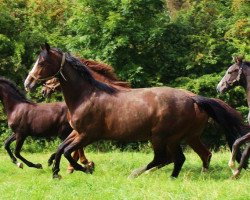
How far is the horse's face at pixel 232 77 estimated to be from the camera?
9.70m

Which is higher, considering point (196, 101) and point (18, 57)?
point (196, 101)

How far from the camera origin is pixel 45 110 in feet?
39.5

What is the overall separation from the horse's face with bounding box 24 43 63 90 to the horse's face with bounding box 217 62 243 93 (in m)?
3.30

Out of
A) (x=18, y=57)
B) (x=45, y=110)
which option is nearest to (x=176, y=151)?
(x=45, y=110)

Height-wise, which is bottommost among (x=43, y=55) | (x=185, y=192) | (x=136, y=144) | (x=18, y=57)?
(x=136, y=144)

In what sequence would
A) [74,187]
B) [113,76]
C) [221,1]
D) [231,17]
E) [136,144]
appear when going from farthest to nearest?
[221,1], [231,17], [136,144], [113,76], [74,187]

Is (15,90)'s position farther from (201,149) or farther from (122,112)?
(201,149)

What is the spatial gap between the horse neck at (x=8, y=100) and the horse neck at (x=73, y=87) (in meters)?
3.25

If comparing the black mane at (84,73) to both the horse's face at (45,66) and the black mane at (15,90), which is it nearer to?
the horse's face at (45,66)

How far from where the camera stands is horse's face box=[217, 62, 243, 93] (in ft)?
31.8

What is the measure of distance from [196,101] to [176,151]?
944 millimetres

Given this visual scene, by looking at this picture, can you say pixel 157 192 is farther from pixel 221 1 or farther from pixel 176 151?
pixel 221 1

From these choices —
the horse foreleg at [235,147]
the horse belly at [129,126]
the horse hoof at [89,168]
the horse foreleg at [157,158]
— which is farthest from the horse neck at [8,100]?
the horse foreleg at [235,147]

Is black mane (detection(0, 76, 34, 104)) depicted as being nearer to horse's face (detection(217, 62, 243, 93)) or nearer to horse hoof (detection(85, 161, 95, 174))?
horse hoof (detection(85, 161, 95, 174))
